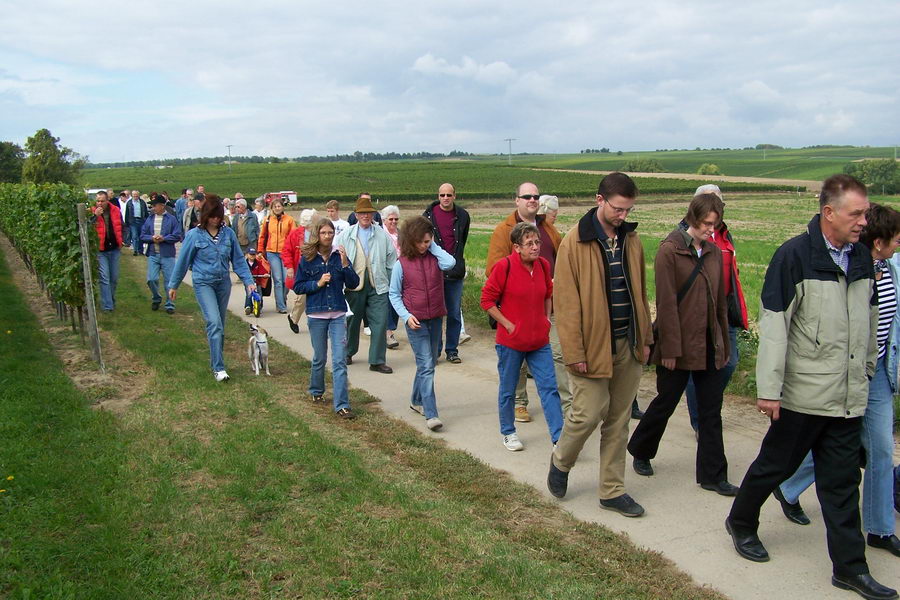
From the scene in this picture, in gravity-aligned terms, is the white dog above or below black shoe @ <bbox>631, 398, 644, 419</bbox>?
above

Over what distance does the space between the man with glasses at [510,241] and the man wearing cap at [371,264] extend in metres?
2.05

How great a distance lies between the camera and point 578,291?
5.07m

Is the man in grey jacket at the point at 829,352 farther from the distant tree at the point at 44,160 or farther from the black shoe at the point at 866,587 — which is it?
the distant tree at the point at 44,160

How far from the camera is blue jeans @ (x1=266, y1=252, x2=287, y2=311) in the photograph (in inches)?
536

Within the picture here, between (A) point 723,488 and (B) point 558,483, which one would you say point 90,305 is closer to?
(B) point 558,483

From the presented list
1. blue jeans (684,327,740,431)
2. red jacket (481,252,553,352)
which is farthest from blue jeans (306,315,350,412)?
blue jeans (684,327,740,431)

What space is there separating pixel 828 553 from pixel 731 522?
1.87 feet

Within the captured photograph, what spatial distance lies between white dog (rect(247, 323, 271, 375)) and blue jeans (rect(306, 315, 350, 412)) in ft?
3.70

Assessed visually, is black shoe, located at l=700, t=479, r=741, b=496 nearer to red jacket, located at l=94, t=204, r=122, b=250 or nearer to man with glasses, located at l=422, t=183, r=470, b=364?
man with glasses, located at l=422, t=183, r=470, b=364

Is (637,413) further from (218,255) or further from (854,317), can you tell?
(218,255)

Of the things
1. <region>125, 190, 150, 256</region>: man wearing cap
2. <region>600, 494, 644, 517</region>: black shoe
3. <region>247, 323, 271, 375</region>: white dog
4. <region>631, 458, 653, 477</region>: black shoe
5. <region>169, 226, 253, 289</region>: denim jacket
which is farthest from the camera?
<region>125, 190, 150, 256</region>: man wearing cap

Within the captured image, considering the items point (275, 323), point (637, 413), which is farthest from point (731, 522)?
point (275, 323)

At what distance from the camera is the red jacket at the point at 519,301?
6.31m

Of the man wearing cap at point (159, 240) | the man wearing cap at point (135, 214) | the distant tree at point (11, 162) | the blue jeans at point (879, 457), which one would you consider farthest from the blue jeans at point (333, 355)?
the distant tree at point (11, 162)
